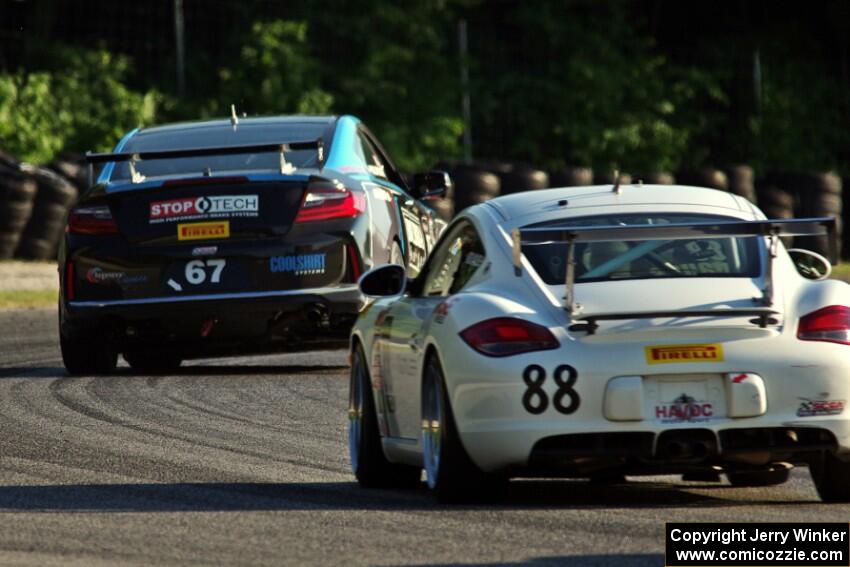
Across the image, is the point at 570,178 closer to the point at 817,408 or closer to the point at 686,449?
the point at 817,408

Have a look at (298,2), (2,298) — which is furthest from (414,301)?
(298,2)

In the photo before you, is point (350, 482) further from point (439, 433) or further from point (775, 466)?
point (775, 466)

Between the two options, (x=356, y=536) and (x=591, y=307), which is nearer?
(x=356, y=536)

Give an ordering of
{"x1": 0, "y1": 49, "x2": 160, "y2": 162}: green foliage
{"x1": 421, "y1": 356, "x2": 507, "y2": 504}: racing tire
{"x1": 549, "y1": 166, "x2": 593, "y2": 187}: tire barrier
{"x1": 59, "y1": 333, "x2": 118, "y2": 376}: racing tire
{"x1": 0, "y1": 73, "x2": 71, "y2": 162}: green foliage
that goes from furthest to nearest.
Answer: {"x1": 0, "y1": 49, "x2": 160, "y2": 162}: green foliage < {"x1": 0, "y1": 73, "x2": 71, "y2": 162}: green foliage < {"x1": 549, "y1": 166, "x2": 593, "y2": 187}: tire barrier < {"x1": 59, "y1": 333, "x2": 118, "y2": 376}: racing tire < {"x1": 421, "y1": 356, "x2": 507, "y2": 504}: racing tire

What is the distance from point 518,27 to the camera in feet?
131

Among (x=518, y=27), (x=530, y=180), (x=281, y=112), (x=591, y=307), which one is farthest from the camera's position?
(x=518, y=27)

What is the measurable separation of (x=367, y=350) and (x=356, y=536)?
6.81 feet

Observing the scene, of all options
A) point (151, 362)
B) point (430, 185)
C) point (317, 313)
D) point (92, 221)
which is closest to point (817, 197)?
point (430, 185)

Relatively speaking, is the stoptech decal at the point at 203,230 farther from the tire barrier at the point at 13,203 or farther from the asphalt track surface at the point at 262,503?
the tire barrier at the point at 13,203

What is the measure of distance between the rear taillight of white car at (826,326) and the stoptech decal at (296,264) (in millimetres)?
5846

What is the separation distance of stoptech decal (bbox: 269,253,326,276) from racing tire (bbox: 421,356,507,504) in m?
5.17

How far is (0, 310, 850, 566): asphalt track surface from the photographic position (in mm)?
6781

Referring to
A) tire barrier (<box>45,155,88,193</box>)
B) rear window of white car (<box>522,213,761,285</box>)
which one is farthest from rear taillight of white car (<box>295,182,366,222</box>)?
tire barrier (<box>45,155,88,193</box>)

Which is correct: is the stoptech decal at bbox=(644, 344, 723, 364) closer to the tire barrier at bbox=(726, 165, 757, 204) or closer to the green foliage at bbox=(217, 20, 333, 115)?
the tire barrier at bbox=(726, 165, 757, 204)
